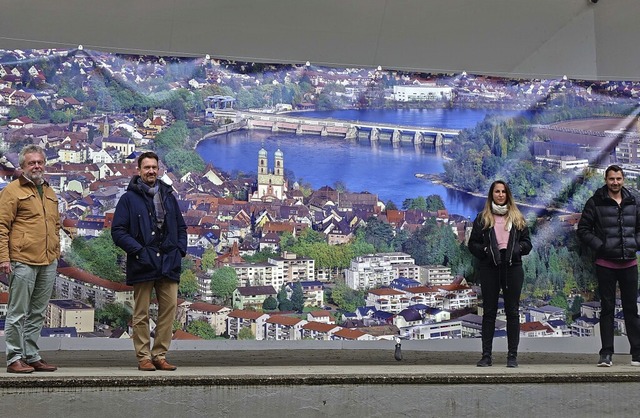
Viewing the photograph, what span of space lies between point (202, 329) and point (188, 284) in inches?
13.1

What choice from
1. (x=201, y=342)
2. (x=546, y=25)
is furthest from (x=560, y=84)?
(x=201, y=342)

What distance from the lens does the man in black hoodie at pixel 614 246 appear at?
23.4 ft

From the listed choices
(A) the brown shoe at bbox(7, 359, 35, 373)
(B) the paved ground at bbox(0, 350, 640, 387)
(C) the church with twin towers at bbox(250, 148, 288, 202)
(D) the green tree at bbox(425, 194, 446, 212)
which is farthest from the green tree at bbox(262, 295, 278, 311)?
(A) the brown shoe at bbox(7, 359, 35, 373)

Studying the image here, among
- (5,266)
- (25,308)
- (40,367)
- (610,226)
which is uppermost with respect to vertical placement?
(610,226)

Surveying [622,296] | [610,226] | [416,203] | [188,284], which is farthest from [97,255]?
[622,296]

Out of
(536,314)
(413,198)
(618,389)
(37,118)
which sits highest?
(37,118)

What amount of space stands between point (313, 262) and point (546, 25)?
275 cm

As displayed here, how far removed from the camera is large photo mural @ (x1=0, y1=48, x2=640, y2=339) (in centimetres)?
722

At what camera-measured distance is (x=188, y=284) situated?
7.26m

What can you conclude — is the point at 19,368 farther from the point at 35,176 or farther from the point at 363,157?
the point at 363,157

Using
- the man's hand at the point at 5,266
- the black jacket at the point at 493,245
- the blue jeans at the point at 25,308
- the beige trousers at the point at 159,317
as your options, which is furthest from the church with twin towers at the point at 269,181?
the man's hand at the point at 5,266

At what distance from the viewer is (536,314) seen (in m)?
7.70

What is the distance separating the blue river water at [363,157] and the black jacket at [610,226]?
0.85 meters

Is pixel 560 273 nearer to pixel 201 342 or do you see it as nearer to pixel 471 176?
pixel 471 176
